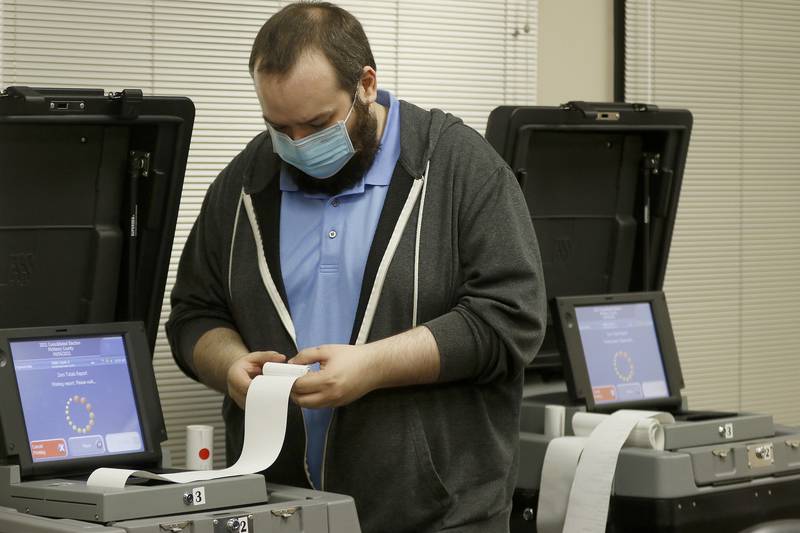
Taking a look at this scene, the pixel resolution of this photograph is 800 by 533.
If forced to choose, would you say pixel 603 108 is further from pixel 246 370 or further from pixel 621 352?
pixel 246 370

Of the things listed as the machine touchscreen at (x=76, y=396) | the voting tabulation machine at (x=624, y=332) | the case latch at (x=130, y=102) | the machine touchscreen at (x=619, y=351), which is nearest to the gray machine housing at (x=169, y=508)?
the machine touchscreen at (x=76, y=396)

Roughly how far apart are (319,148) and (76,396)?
59cm

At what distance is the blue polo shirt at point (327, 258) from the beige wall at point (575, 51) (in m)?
1.41

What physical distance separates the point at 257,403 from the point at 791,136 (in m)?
2.53

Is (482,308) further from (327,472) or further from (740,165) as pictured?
(740,165)

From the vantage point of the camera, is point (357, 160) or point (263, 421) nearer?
point (263, 421)

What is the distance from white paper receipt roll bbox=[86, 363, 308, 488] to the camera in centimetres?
199

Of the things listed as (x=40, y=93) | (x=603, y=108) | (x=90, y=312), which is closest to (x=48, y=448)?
(x=90, y=312)

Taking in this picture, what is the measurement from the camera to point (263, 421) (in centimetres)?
203

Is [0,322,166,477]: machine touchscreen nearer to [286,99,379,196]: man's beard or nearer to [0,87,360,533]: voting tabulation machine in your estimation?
[0,87,360,533]: voting tabulation machine

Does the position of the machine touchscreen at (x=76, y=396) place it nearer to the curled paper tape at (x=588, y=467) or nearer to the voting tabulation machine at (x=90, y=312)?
the voting tabulation machine at (x=90, y=312)

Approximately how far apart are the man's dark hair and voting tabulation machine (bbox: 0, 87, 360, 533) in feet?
0.88

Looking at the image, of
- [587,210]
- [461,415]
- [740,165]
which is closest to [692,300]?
[740,165]

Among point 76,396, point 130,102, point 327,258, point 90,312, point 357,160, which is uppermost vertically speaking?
point 130,102
